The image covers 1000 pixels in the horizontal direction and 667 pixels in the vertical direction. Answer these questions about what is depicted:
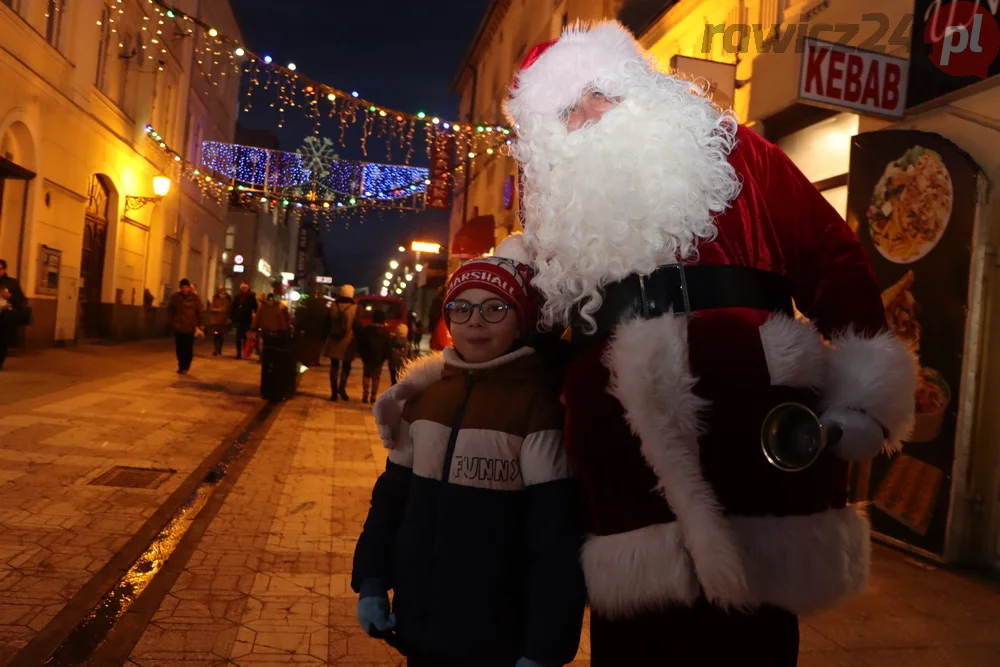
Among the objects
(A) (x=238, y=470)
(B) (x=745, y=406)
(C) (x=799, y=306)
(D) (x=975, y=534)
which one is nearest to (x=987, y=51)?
(D) (x=975, y=534)

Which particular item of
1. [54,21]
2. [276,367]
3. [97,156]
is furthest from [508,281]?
[97,156]

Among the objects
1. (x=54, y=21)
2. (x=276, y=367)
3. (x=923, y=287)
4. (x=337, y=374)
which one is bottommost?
(x=337, y=374)

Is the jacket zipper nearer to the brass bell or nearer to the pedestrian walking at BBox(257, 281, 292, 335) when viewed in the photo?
the brass bell

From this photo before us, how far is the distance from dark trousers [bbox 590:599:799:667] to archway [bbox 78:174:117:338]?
1747 centimetres

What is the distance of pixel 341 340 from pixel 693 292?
1102cm

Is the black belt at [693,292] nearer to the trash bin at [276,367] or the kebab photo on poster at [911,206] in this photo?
the kebab photo on poster at [911,206]

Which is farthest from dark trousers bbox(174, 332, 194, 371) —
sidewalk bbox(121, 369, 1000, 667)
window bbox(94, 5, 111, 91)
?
sidewalk bbox(121, 369, 1000, 667)

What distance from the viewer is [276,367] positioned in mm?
10875

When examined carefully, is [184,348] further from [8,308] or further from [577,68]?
[577,68]

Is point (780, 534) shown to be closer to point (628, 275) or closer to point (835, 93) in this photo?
point (628, 275)

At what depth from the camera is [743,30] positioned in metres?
7.98

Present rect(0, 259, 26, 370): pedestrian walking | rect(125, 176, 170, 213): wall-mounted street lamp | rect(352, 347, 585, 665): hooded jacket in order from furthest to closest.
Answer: rect(125, 176, 170, 213): wall-mounted street lamp < rect(0, 259, 26, 370): pedestrian walking < rect(352, 347, 585, 665): hooded jacket

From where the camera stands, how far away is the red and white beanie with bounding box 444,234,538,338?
1915 millimetres

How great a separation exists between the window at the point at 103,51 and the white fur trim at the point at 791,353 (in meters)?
17.8
